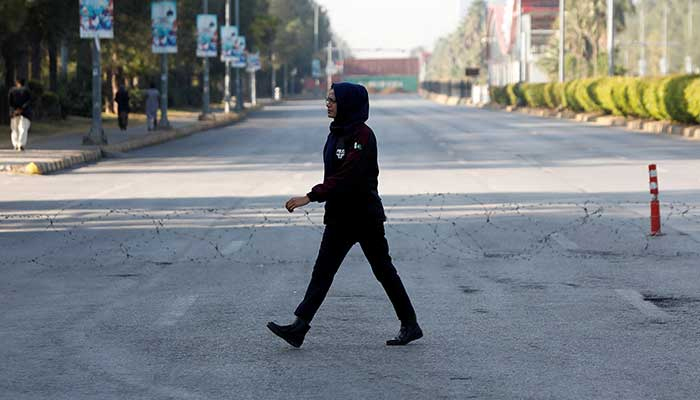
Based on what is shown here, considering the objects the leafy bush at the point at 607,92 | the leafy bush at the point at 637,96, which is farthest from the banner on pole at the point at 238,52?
the leafy bush at the point at 637,96

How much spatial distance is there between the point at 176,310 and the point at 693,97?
33.8 metres

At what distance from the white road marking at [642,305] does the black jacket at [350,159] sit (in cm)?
261

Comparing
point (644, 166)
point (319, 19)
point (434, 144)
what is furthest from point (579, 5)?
point (644, 166)

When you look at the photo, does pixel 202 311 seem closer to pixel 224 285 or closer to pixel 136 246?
pixel 224 285

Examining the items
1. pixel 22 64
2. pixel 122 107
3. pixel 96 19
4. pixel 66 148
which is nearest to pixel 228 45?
pixel 22 64

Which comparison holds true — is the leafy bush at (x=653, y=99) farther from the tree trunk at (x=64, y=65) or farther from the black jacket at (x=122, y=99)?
the tree trunk at (x=64, y=65)

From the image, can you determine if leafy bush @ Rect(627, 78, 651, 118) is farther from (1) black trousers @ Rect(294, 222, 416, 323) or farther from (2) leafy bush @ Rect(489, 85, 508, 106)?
(1) black trousers @ Rect(294, 222, 416, 323)

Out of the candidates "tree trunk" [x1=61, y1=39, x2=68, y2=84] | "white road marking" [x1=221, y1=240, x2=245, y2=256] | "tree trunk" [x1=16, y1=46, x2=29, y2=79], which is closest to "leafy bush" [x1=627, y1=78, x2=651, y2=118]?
"tree trunk" [x1=16, y1=46, x2=29, y2=79]

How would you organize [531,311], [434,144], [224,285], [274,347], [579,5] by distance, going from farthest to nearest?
[579,5]
[434,144]
[224,285]
[531,311]
[274,347]

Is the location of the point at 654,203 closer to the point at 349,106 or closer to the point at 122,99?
the point at 349,106

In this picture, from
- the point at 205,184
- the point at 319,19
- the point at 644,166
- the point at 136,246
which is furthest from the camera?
the point at 319,19

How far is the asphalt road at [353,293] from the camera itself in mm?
8211

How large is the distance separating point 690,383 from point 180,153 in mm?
30692

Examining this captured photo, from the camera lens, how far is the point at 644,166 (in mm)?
29266
